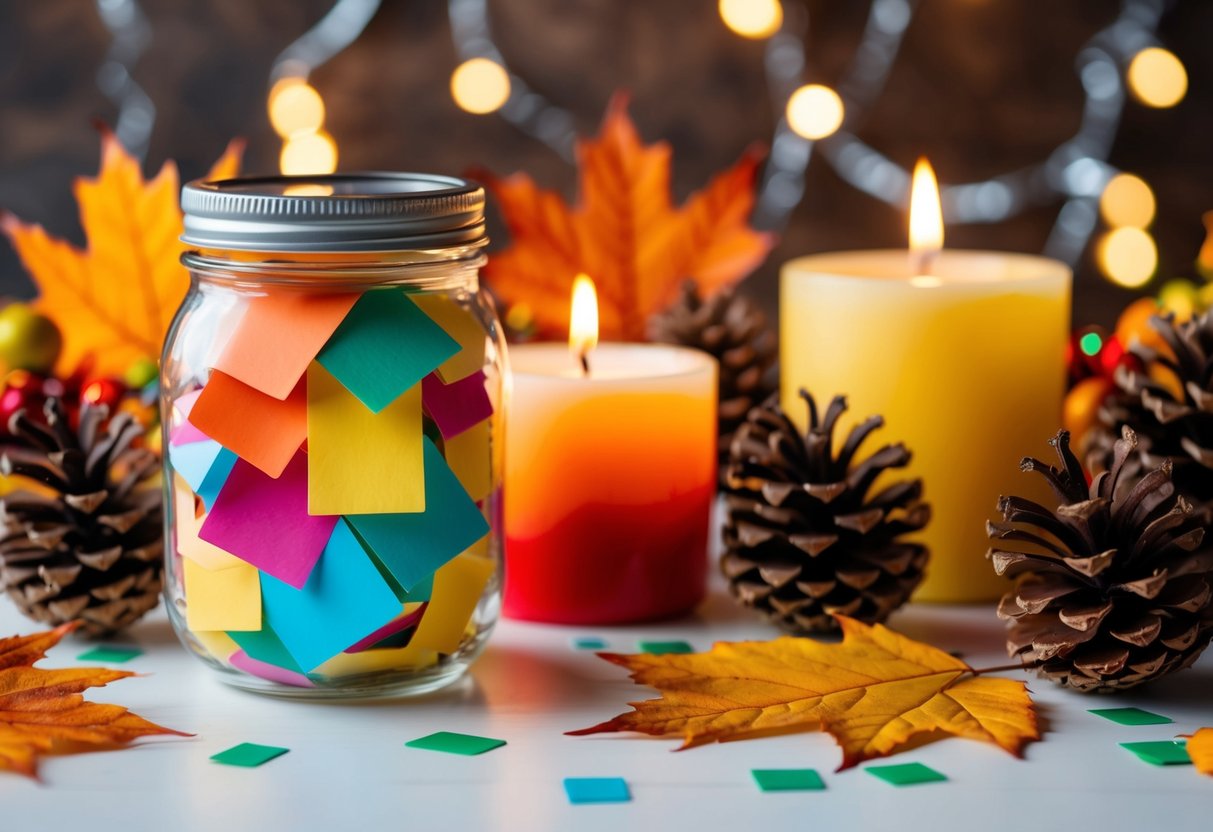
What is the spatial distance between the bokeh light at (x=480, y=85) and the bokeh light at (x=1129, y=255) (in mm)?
420

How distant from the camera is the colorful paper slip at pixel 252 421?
0.44 metres

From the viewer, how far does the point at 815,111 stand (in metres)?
0.92

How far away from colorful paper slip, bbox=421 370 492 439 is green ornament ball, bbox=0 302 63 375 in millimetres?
329

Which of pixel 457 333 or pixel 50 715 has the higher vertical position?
pixel 457 333

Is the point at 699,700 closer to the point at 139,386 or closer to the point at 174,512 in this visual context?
the point at 174,512

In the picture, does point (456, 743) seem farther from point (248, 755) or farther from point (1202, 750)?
point (1202, 750)

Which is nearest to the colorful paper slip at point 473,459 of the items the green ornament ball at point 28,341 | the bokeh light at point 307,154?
the green ornament ball at point 28,341

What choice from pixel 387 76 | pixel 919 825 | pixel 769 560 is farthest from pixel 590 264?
pixel 919 825

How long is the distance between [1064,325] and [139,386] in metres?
0.47

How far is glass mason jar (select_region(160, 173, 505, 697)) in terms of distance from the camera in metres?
0.44

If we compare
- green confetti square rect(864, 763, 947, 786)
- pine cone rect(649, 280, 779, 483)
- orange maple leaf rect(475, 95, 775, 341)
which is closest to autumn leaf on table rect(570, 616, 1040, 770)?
green confetti square rect(864, 763, 947, 786)

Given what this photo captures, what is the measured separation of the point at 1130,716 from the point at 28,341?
0.55 metres

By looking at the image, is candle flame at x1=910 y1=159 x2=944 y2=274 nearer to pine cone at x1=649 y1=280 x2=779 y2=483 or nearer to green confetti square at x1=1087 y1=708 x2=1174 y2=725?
pine cone at x1=649 y1=280 x2=779 y2=483

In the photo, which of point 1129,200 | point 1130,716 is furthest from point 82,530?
point 1129,200
